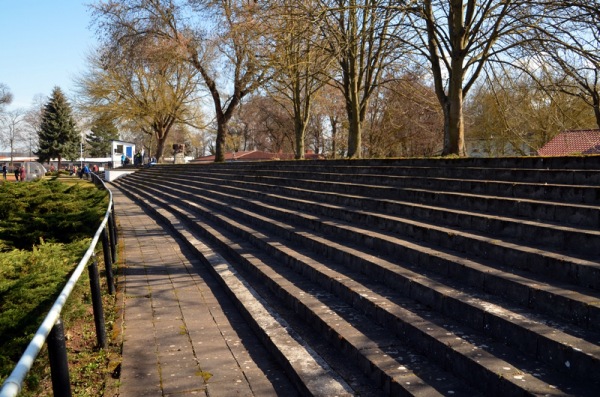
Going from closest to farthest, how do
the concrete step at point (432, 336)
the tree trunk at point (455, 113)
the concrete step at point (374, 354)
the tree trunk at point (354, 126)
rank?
the concrete step at point (432, 336), the concrete step at point (374, 354), the tree trunk at point (455, 113), the tree trunk at point (354, 126)

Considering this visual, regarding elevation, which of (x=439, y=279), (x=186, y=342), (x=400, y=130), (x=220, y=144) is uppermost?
(x=400, y=130)

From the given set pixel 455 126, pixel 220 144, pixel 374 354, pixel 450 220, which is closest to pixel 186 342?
pixel 374 354

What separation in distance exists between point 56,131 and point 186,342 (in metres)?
63.7

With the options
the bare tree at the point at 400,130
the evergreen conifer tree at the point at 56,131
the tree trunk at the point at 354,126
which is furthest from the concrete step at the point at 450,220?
the evergreen conifer tree at the point at 56,131

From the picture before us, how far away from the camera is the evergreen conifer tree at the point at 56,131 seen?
60.5 meters

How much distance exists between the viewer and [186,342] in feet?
14.9

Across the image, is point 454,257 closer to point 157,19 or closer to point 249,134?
point 157,19

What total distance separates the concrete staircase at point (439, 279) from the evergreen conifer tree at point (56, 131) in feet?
193

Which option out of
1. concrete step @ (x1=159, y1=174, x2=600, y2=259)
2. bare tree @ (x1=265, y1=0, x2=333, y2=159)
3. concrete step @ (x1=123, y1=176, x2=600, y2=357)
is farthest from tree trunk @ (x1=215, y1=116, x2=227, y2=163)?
concrete step @ (x1=123, y1=176, x2=600, y2=357)

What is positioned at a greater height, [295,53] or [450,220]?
[295,53]

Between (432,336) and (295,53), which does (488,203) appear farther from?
(295,53)

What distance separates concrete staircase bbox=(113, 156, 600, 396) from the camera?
3178 mm

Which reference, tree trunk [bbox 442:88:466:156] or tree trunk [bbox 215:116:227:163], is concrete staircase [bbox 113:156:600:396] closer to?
tree trunk [bbox 442:88:466:156]

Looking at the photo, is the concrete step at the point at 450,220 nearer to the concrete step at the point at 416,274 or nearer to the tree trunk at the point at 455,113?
the concrete step at the point at 416,274
